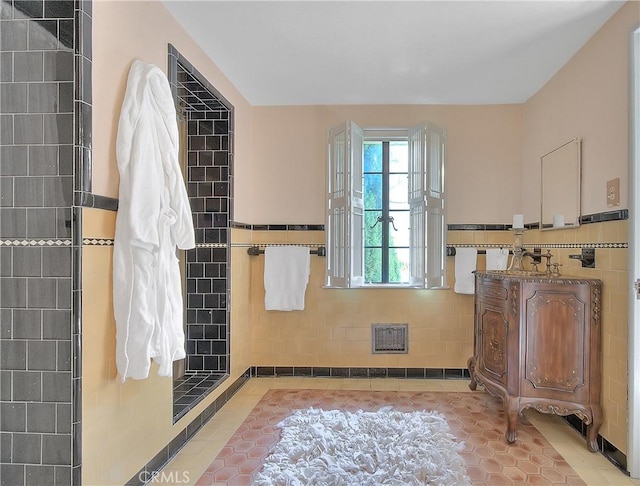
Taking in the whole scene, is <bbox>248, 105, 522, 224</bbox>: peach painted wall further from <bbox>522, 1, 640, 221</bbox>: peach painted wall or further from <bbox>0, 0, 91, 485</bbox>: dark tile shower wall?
<bbox>0, 0, 91, 485</bbox>: dark tile shower wall

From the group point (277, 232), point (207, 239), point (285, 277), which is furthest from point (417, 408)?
point (207, 239)

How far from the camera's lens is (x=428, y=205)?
137 inches

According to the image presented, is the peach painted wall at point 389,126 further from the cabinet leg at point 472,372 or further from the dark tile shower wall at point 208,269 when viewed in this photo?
the cabinet leg at point 472,372

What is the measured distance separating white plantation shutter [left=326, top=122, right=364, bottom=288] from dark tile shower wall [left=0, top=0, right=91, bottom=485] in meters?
2.15

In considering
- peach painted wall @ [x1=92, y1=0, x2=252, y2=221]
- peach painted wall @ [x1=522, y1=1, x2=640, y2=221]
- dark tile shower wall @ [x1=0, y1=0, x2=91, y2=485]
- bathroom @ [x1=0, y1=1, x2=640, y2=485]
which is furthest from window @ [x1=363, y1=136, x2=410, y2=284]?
dark tile shower wall @ [x1=0, y1=0, x2=91, y2=485]

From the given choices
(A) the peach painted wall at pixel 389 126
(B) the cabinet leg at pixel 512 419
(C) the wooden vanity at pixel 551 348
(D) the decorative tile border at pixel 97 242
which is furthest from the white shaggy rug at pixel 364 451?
(A) the peach painted wall at pixel 389 126

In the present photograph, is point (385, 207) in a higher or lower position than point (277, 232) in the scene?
higher

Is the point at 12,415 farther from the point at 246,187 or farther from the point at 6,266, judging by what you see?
the point at 246,187

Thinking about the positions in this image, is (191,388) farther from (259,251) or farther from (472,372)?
(472,372)

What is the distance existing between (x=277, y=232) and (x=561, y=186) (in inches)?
89.1

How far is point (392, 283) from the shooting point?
12.5ft

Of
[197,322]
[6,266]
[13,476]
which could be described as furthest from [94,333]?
[197,322]

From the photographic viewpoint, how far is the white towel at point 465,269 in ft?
11.7

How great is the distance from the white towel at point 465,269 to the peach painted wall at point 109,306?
8.23 feet
